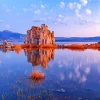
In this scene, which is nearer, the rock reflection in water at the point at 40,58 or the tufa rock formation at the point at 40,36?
the rock reflection in water at the point at 40,58

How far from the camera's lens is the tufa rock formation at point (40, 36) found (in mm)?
86312

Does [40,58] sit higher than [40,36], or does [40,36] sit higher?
[40,36]

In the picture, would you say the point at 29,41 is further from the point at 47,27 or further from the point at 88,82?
the point at 88,82

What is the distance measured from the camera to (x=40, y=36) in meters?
88.2

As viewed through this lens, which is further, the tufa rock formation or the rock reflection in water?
the tufa rock formation

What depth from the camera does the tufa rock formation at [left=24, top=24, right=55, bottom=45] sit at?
283ft

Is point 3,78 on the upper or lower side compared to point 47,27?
lower

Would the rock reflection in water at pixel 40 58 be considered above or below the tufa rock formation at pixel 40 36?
below

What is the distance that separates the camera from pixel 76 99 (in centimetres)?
1508

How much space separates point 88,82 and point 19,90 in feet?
20.9

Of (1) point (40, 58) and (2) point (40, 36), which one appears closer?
(1) point (40, 58)

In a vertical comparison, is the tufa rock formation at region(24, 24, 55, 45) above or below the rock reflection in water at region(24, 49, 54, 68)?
above

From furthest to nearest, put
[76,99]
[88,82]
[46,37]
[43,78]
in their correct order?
[46,37] < [43,78] < [88,82] < [76,99]

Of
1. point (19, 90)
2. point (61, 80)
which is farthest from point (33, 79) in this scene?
point (19, 90)
